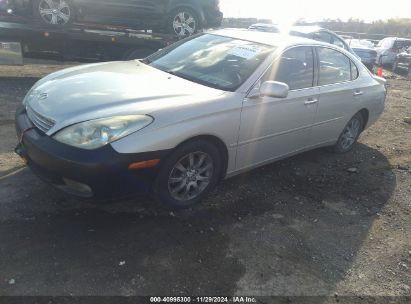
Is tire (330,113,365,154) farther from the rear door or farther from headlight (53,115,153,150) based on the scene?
headlight (53,115,153,150)

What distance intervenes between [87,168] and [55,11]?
21.0ft

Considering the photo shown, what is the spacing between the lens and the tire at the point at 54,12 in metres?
7.80

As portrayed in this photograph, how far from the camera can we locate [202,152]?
11.3 feet

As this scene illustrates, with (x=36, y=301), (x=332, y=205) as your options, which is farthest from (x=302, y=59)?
(x=36, y=301)

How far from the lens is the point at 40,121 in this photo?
316 cm

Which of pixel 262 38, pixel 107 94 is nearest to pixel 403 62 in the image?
pixel 262 38

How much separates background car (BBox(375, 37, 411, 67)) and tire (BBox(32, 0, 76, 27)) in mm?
15724

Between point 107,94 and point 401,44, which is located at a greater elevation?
point 107,94

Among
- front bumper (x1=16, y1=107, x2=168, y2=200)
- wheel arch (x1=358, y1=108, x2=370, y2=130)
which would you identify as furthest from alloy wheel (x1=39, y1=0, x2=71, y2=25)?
wheel arch (x1=358, y1=108, x2=370, y2=130)

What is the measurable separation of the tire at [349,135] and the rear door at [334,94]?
23 centimetres

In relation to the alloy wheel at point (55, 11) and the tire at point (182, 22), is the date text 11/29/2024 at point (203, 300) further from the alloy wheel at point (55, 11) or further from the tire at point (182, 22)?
the tire at point (182, 22)

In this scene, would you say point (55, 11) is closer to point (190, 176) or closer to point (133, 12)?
point (133, 12)

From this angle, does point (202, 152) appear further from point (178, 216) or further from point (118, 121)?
point (118, 121)

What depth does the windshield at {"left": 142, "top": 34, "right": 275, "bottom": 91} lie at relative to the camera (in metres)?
3.78
